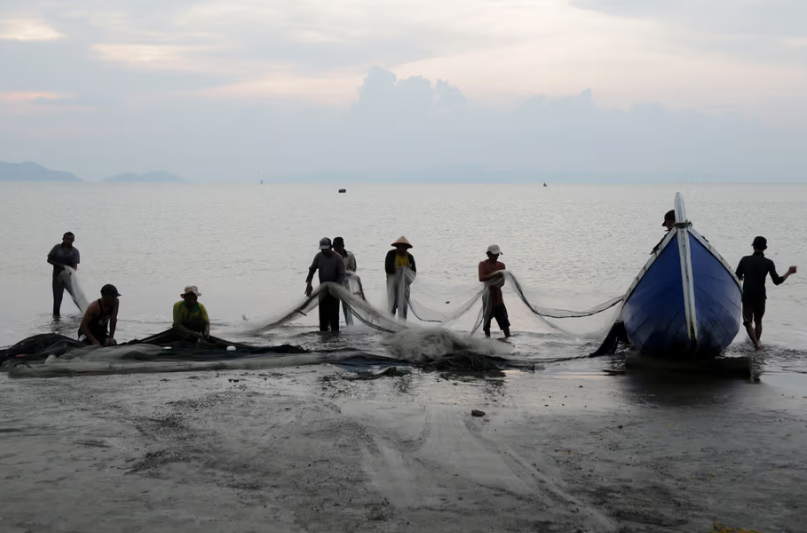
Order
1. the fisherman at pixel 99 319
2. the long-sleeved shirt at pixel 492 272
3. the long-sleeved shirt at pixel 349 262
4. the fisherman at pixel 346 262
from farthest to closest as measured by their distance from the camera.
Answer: the long-sleeved shirt at pixel 349 262 < the fisherman at pixel 346 262 < the long-sleeved shirt at pixel 492 272 < the fisherman at pixel 99 319

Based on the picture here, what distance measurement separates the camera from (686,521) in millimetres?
4586

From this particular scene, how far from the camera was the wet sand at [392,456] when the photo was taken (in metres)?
4.62

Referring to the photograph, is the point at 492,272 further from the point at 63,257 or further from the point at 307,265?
the point at 307,265

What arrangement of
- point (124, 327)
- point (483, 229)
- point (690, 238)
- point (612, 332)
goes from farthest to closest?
point (483, 229), point (124, 327), point (612, 332), point (690, 238)

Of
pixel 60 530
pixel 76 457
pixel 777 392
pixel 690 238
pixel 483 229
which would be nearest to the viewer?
pixel 60 530

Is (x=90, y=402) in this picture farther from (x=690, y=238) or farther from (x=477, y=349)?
(x=690, y=238)

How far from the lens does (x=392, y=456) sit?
5.72 meters

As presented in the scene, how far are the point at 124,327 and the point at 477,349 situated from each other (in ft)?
23.0

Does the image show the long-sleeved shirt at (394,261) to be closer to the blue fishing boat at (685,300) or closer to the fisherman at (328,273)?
the fisherman at (328,273)

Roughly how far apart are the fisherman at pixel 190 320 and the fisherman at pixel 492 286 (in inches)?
157

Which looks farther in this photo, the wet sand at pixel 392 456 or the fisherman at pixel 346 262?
the fisherman at pixel 346 262

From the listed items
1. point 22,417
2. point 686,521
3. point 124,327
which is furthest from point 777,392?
point 124,327

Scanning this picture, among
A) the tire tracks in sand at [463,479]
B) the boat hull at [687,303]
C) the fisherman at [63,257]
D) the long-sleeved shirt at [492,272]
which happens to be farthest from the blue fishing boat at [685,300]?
the fisherman at [63,257]

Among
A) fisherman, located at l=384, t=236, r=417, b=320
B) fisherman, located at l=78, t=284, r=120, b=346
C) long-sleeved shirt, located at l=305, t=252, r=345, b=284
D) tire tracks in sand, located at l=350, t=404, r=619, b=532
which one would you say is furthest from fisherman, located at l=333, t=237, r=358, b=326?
tire tracks in sand, located at l=350, t=404, r=619, b=532
